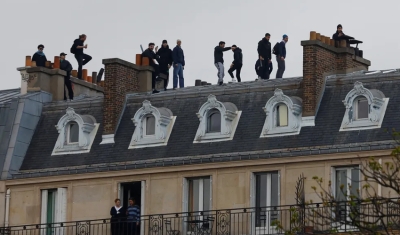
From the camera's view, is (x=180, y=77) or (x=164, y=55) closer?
(x=180, y=77)

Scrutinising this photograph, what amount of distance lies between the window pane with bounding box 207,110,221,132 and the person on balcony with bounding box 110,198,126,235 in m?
3.91

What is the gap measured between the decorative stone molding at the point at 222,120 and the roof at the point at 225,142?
0.20 m

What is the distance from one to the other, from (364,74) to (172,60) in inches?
329

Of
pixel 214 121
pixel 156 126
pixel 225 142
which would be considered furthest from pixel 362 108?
pixel 156 126

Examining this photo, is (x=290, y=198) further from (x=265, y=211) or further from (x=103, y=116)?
(x=103, y=116)

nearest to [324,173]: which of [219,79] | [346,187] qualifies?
[346,187]

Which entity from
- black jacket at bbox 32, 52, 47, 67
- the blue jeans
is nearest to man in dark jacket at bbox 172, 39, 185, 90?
the blue jeans

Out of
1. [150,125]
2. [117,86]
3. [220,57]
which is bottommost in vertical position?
[150,125]

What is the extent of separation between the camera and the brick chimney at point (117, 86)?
66750 mm

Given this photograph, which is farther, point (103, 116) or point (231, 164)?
point (103, 116)

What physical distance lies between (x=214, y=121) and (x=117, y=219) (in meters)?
4.57

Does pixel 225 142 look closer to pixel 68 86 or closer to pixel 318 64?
pixel 318 64

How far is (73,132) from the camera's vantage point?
67438mm

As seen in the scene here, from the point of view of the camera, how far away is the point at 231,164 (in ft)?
205
